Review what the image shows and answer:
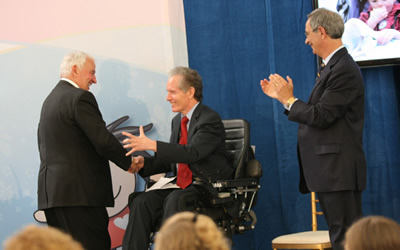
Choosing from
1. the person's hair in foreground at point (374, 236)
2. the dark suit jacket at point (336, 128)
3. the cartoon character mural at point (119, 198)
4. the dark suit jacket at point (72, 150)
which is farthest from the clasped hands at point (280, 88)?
the person's hair in foreground at point (374, 236)

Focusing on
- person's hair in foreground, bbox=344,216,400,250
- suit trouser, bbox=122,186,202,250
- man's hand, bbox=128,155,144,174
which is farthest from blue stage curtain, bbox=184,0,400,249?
person's hair in foreground, bbox=344,216,400,250

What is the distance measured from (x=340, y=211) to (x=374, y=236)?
1657 millimetres

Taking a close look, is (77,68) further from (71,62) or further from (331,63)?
A: (331,63)

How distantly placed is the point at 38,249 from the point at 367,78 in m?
3.57

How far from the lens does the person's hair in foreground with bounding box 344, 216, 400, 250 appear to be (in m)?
1.34

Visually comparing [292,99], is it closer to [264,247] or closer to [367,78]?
[367,78]

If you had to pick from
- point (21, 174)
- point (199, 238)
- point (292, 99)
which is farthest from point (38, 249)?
point (21, 174)

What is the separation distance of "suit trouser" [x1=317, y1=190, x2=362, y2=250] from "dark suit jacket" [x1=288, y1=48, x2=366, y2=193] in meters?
0.05

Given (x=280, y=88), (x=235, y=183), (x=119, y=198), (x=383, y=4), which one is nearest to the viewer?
(x=280, y=88)

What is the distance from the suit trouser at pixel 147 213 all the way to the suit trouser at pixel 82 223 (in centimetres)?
17

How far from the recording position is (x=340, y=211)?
2.97 m

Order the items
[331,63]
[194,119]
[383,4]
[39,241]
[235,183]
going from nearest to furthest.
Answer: [39,241], [331,63], [235,183], [194,119], [383,4]

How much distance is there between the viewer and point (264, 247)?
4.44 meters

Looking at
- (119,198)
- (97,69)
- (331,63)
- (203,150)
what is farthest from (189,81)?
(119,198)
